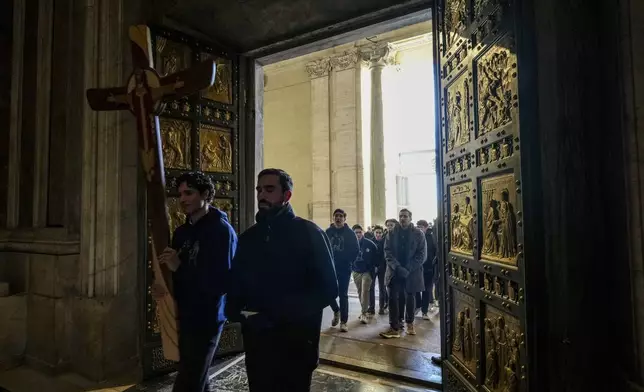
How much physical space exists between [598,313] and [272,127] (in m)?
14.6

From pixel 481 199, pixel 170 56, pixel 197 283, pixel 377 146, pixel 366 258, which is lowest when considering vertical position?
pixel 366 258

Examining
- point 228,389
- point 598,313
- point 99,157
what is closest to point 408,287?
point 228,389

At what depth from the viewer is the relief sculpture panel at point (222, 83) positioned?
195 inches

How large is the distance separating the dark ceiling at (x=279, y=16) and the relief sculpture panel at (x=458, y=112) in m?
1.37

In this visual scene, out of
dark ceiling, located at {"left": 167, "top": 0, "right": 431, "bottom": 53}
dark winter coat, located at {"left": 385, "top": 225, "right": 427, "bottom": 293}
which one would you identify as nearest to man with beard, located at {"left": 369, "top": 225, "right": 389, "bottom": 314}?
dark winter coat, located at {"left": 385, "top": 225, "right": 427, "bottom": 293}

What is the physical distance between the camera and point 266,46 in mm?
5176

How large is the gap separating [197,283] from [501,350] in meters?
2.07

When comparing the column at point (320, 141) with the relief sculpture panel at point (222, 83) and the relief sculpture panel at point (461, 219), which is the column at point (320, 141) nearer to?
the relief sculpture panel at point (222, 83)

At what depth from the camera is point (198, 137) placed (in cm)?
470

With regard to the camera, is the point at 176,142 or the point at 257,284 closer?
the point at 257,284

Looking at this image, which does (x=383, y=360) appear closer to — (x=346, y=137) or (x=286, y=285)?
(x=286, y=285)

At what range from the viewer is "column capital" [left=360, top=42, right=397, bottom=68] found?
519 inches

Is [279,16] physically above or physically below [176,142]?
above

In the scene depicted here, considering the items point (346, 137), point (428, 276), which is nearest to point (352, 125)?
point (346, 137)
